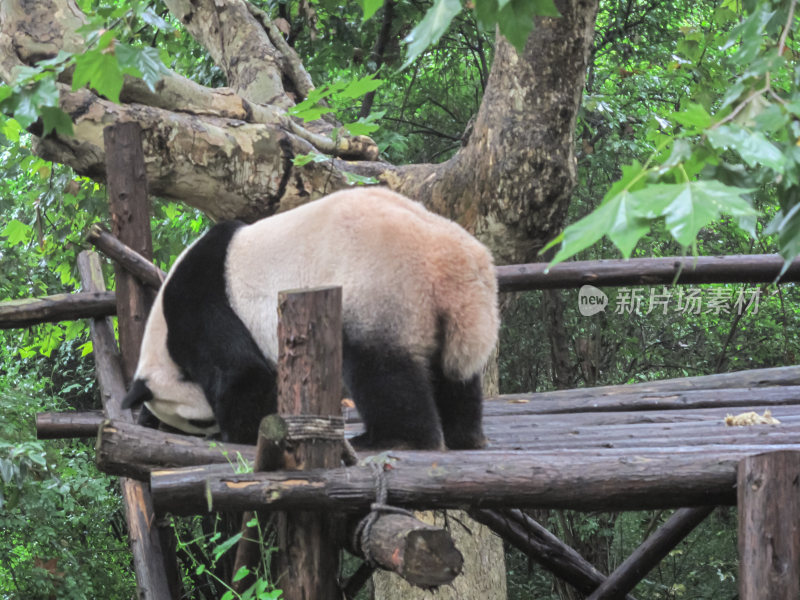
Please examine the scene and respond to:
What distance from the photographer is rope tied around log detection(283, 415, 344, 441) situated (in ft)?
6.68

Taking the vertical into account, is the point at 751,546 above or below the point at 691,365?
above

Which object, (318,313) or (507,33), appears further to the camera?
(318,313)

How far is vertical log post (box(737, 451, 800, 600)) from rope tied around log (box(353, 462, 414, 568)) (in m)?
0.71

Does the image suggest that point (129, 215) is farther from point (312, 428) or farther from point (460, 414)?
point (312, 428)

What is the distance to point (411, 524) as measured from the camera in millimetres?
1939

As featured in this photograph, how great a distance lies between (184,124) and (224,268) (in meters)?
1.75

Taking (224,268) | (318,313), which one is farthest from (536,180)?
(318,313)

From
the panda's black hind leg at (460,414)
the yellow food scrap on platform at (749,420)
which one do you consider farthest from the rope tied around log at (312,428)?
the yellow food scrap on platform at (749,420)

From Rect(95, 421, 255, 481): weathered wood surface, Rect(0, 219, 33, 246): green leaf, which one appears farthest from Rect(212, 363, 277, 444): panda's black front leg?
Rect(0, 219, 33, 246): green leaf

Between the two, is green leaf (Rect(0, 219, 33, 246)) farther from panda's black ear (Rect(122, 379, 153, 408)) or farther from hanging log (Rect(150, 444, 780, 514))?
hanging log (Rect(150, 444, 780, 514))

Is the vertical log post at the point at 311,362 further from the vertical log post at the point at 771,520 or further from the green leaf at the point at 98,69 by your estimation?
the vertical log post at the point at 771,520

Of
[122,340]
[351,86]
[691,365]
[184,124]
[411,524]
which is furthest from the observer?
[691,365]

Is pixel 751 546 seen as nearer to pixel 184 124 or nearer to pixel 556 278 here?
pixel 556 278

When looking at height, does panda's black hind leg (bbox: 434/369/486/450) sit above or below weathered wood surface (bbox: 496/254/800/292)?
below
